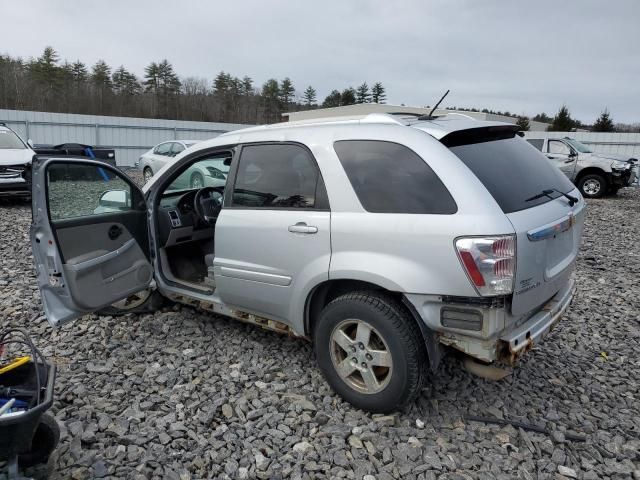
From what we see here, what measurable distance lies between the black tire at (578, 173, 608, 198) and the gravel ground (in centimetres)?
1141

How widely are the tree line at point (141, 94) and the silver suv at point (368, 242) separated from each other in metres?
31.7

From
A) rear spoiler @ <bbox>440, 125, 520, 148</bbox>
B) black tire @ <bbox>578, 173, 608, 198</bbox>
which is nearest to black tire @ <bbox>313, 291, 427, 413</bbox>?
rear spoiler @ <bbox>440, 125, 520, 148</bbox>

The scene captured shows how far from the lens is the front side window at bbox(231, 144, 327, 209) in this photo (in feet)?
10.1

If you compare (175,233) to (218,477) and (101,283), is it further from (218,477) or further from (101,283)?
(218,477)

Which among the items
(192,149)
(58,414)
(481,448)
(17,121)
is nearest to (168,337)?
(58,414)

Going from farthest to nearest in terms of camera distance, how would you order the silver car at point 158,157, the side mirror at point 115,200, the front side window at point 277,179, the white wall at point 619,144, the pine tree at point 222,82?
the pine tree at point 222,82, the white wall at point 619,144, the silver car at point 158,157, the side mirror at point 115,200, the front side window at point 277,179

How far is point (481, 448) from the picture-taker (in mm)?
2664

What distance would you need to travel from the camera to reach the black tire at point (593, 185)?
46.3 feet

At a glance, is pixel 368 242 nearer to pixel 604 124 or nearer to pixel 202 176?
pixel 202 176

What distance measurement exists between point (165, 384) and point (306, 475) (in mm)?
1295

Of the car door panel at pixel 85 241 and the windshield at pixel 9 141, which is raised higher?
the windshield at pixel 9 141

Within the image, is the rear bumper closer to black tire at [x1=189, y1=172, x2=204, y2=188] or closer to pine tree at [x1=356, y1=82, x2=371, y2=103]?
black tire at [x1=189, y1=172, x2=204, y2=188]

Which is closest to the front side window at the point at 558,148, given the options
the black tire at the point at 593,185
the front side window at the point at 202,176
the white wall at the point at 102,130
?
the black tire at the point at 593,185

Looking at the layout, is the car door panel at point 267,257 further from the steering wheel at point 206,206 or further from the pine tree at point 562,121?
the pine tree at point 562,121
